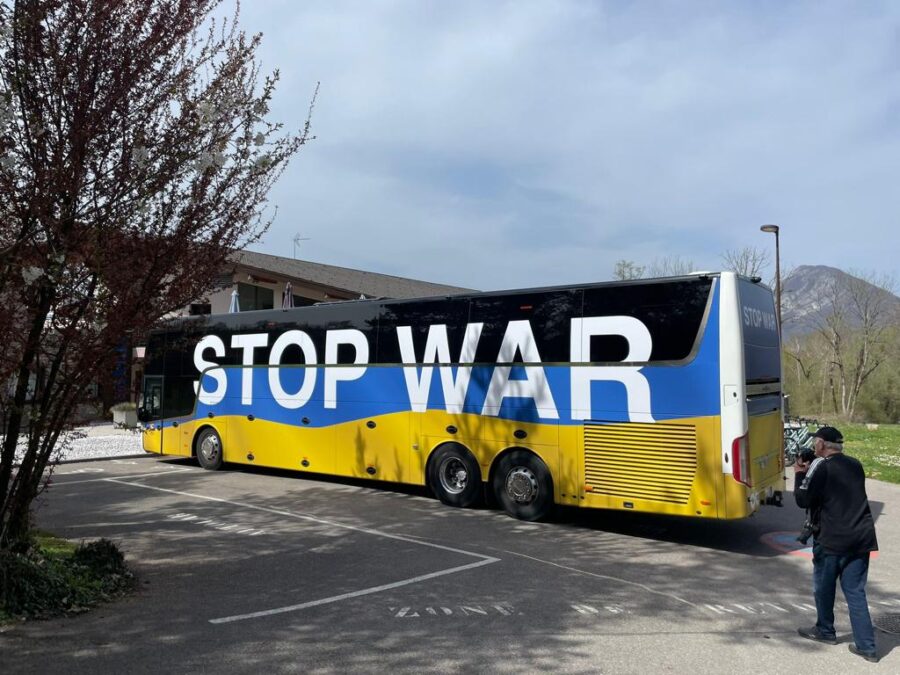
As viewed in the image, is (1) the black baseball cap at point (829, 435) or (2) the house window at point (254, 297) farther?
(2) the house window at point (254, 297)

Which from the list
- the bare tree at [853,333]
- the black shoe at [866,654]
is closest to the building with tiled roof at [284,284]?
the black shoe at [866,654]

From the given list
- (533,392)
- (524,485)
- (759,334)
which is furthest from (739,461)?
(524,485)

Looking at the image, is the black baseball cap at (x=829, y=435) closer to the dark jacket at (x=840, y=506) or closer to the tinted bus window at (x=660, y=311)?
the dark jacket at (x=840, y=506)

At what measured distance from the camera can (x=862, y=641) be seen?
5449 mm

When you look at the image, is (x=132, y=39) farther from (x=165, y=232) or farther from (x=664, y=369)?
(x=664, y=369)

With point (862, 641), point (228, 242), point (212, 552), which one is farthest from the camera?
point (212, 552)

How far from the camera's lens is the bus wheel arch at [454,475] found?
11375 mm

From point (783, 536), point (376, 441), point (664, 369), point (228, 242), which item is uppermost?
point (228, 242)

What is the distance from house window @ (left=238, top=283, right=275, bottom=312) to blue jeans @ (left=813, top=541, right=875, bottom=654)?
25.0m

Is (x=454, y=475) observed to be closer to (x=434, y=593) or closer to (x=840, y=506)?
(x=434, y=593)

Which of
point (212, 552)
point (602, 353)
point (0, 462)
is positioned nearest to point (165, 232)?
point (0, 462)

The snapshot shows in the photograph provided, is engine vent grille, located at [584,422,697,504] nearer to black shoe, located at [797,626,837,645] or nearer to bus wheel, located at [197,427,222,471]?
black shoe, located at [797,626,837,645]

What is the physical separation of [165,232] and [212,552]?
3.86 metres

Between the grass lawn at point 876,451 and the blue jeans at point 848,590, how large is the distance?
1194cm
